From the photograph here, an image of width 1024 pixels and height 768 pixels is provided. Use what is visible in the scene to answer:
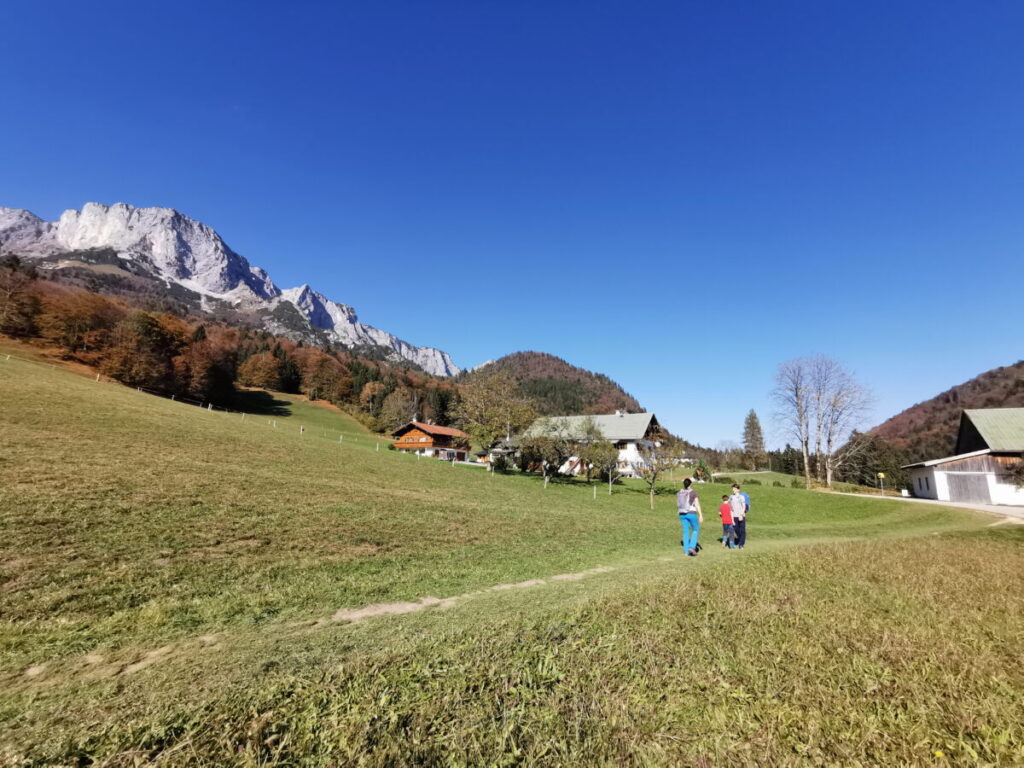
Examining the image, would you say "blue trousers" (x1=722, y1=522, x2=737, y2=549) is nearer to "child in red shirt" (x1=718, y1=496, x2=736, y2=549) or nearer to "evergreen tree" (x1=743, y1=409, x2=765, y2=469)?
"child in red shirt" (x1=718, y1=496, x2=736, y2=549)

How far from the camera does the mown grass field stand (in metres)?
2.99

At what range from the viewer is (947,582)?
755 cm

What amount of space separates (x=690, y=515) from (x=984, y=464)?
155ft

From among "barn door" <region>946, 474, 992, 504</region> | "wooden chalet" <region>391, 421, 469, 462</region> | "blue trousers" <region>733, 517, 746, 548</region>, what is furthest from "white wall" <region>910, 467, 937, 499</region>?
"wooden chalet" <region>391, 421, 469, 462</region>

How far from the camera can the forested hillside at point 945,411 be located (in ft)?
260

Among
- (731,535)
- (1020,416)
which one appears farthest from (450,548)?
(1020,416)

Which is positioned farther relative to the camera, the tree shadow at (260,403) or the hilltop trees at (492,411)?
the tree shadow at (260,403)

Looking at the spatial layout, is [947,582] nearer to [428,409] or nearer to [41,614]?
[41,614]

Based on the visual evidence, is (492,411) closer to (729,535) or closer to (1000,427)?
(729,535)

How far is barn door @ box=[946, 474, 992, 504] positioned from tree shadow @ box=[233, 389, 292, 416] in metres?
98.9

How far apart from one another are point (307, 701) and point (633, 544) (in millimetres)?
16380

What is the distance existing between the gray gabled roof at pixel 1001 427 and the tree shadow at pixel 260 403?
Result: 4008 inches

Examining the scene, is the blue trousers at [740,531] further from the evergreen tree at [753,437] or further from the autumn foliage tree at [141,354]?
the evergreen tree at [753,437]

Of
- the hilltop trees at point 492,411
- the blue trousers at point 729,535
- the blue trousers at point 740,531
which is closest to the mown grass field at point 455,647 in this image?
the blue trousers at point 729,535
